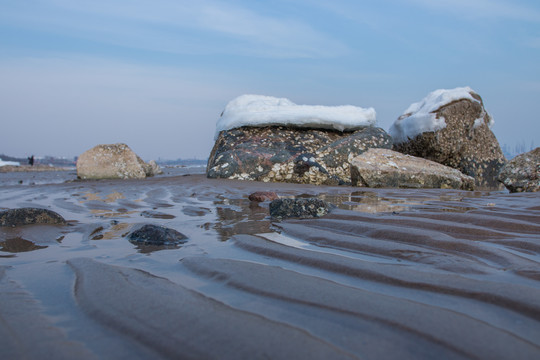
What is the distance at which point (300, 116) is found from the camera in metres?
7.84

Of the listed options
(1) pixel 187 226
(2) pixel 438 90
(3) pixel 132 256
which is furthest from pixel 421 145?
(3) pixel 132 256

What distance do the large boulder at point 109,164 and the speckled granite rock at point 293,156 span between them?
6.92 ft

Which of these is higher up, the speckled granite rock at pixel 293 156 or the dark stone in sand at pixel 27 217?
the speckled granite rock at pixel 293 156

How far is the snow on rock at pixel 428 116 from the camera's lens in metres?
7.60

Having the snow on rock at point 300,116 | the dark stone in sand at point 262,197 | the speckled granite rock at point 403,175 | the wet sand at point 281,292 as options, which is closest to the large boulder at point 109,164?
the snow on rock at point 300,116

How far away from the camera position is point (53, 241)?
202 cm

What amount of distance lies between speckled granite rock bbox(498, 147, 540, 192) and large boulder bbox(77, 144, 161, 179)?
6826 mm

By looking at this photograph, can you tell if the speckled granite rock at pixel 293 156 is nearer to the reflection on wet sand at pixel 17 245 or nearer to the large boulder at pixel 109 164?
the large boulder at pixel 109 164

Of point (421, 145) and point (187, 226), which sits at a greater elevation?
point (421, 145)

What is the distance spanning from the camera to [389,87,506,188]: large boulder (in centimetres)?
759

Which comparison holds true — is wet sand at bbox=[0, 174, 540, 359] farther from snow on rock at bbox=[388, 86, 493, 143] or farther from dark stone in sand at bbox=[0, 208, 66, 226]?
snow on rock at bbox=[388, 86, 493, 143]

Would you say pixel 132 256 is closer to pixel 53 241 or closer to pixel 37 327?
pixel 53 241

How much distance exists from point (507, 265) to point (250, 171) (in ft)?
18.1

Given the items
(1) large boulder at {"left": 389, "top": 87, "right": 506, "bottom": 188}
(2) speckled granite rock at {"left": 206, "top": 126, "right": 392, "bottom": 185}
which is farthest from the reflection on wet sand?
(1) large boulder at {"left": 389, "top": 87, "right": 506, "bottom": 188}
